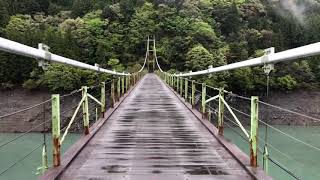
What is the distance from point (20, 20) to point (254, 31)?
35958mm

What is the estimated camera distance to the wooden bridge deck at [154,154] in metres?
3.94

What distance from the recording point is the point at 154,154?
4.76 meters

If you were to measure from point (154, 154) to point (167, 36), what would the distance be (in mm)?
69005

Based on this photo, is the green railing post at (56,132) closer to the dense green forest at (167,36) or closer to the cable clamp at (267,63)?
the cable clamp at (267,63)

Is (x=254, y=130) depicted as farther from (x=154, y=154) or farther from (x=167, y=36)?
(x=167, y=36)

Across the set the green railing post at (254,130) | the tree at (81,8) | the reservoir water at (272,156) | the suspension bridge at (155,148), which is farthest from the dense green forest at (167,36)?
the green railing post at (254,130)

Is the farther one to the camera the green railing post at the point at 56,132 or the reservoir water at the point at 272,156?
the reservoir water at the point at 272,156

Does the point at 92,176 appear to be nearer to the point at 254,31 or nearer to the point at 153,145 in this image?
the point at 153,145

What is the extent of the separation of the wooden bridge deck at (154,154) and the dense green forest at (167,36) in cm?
3083

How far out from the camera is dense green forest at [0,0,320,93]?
50.0m

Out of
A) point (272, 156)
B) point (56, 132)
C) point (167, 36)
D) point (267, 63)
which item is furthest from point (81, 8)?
point (267, 63)

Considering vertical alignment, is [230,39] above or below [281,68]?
above

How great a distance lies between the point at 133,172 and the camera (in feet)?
13.0

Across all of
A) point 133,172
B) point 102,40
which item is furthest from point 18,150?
point 102,40
